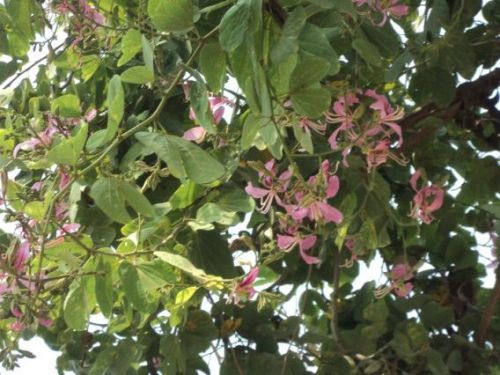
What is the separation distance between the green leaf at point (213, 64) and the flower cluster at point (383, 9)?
0.24m

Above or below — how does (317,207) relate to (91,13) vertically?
below

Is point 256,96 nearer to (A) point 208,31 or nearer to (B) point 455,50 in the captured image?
(A) point 208,31

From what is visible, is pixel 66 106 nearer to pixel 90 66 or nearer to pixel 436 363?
pixel 90 66

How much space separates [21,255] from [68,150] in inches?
5.1

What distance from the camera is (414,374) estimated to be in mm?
1083

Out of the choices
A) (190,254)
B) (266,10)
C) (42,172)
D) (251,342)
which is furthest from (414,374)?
(266,10)

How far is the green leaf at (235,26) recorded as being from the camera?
1.92 feet

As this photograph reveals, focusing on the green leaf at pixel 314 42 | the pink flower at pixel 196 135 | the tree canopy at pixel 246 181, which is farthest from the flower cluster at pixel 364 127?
the green leaf at pixel 314 42

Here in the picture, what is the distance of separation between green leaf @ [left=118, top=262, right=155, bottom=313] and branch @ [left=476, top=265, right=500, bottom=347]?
0.44 m

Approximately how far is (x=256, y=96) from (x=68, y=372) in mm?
645

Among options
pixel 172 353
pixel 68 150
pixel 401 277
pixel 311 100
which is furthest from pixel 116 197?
pixel 401 277

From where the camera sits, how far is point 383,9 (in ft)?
2.99

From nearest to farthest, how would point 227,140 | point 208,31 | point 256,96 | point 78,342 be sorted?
point 256,96 → point 208,31 → point 227,140 → point 78,342

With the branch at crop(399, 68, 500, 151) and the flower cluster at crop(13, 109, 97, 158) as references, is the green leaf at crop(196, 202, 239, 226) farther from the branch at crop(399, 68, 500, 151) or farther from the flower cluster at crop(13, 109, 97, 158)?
the branch at crop(399, 68, 500, 151)
